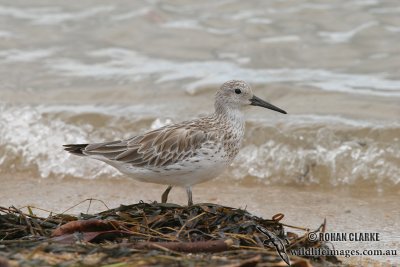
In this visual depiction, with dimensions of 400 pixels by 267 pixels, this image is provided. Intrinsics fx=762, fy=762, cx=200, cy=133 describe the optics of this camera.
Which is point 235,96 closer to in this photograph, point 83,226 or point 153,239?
point 153,239

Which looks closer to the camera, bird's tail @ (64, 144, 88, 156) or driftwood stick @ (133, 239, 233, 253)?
driftwood stick @ (133, 239, 233, 253)

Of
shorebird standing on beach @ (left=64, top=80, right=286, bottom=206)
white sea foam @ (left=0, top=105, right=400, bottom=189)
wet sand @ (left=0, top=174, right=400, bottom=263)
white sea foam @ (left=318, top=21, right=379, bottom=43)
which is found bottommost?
wet sand @ (left=0, top=174, right=400, bottom=263)

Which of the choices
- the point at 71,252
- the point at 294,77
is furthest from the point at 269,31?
the point at 71,252

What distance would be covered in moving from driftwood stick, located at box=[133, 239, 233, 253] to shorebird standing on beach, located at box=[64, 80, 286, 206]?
5.82 feet

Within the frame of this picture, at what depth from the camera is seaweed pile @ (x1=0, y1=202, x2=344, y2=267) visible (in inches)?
180

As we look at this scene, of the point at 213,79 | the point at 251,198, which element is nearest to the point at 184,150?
the point at 251,198

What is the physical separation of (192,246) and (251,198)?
3.30m

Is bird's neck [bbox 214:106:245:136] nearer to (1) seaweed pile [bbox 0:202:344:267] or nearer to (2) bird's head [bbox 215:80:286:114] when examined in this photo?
(2) bird's head [bbox 215:80:286:114]

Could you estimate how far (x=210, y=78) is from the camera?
11352 mm

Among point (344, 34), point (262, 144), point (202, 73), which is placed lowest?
point (262, 144)

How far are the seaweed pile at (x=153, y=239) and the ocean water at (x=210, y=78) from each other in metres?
3.12

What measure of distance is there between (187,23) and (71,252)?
9600 millimetres

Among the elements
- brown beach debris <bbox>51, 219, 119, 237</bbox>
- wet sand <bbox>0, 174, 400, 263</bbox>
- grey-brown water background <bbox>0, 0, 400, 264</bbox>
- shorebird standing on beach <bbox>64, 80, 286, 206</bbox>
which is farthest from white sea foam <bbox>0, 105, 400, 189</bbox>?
brown beach debris <bbox>51, 219, 119, 237</bbox>

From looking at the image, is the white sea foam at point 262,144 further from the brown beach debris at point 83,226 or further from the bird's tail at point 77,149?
the brown beach debris at point 83,226
